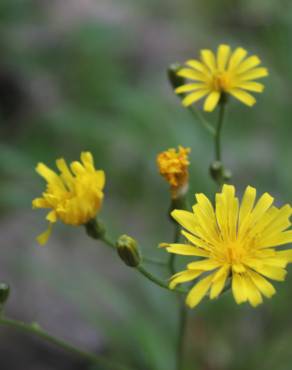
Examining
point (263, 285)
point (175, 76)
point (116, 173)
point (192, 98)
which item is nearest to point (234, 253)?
point (263, 285)

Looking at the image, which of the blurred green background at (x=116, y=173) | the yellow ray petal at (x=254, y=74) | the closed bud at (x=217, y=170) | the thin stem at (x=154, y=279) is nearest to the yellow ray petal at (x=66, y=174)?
the thin stem at (x=154, y=279)

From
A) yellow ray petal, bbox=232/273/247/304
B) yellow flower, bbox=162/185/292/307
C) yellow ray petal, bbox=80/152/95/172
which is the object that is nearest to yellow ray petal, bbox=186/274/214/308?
yellow flower, bbox=162/185/292/307

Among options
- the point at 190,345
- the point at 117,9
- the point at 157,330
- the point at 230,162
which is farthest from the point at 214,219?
the point at 117,9

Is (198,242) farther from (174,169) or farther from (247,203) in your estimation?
(174,169)

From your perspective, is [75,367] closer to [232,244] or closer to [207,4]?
[232,244]

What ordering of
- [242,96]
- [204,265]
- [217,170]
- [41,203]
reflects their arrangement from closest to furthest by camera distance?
[204,265]
[41,203]
[217,170]
[242,96]
